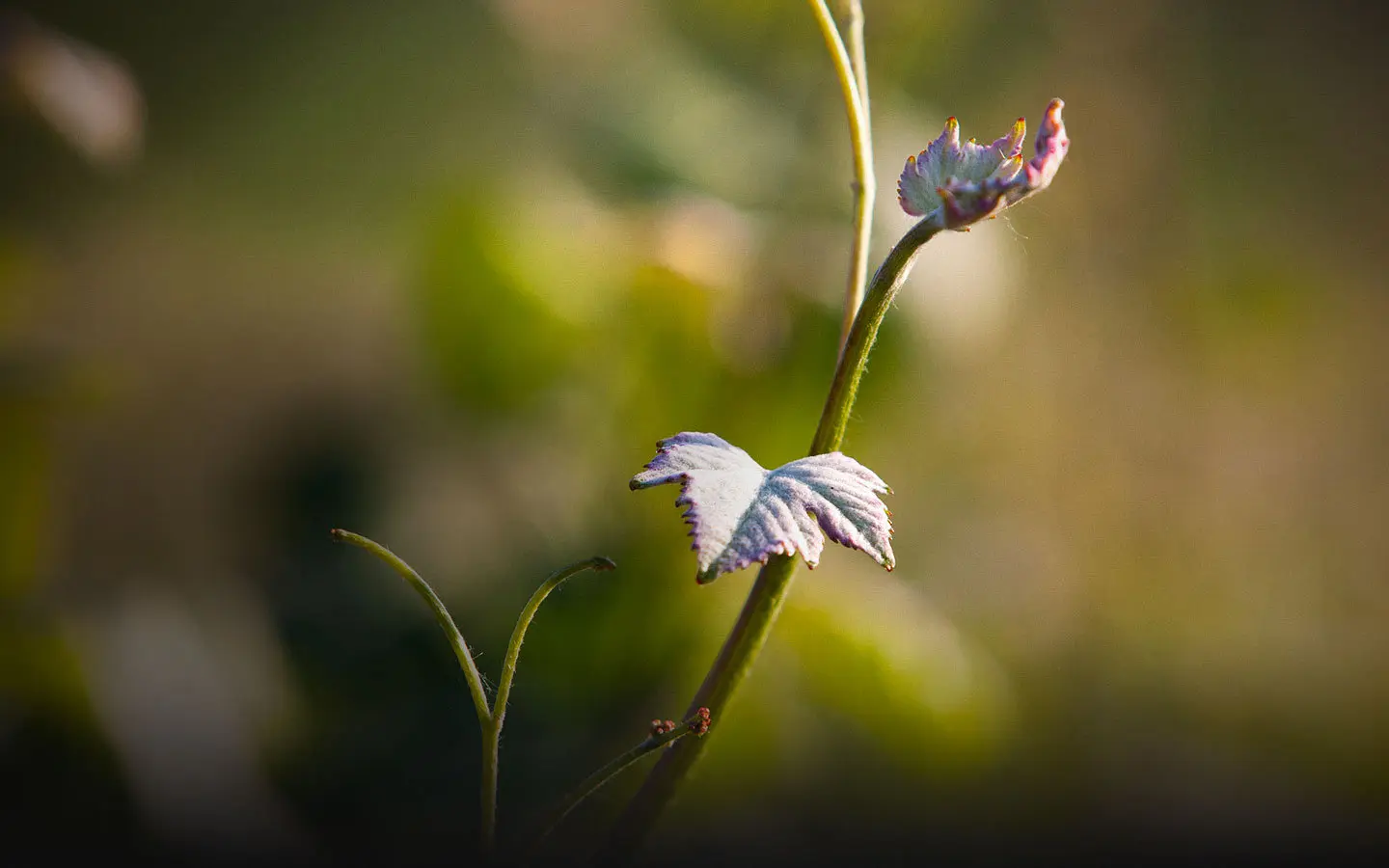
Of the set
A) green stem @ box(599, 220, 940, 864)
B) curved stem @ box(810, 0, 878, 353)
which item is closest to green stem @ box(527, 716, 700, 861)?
green stem @ box(599, 220, 940, 864)

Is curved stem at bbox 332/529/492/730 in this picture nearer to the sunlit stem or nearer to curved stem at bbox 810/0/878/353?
the sunlit stem

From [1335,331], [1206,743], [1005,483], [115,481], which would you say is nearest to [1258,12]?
[1335,331]

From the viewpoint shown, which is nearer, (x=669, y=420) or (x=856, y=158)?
(x=856, y=158)

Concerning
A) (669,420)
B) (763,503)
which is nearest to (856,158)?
(763,503)

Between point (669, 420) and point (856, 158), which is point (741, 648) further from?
point (669, 420)

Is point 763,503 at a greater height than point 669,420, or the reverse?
point 669,420

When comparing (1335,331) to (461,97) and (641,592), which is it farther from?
(461,97)

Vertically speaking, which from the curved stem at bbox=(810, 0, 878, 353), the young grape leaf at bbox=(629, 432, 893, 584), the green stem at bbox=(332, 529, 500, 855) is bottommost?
the green stem at bbox=(332, 529, 500, 855)
